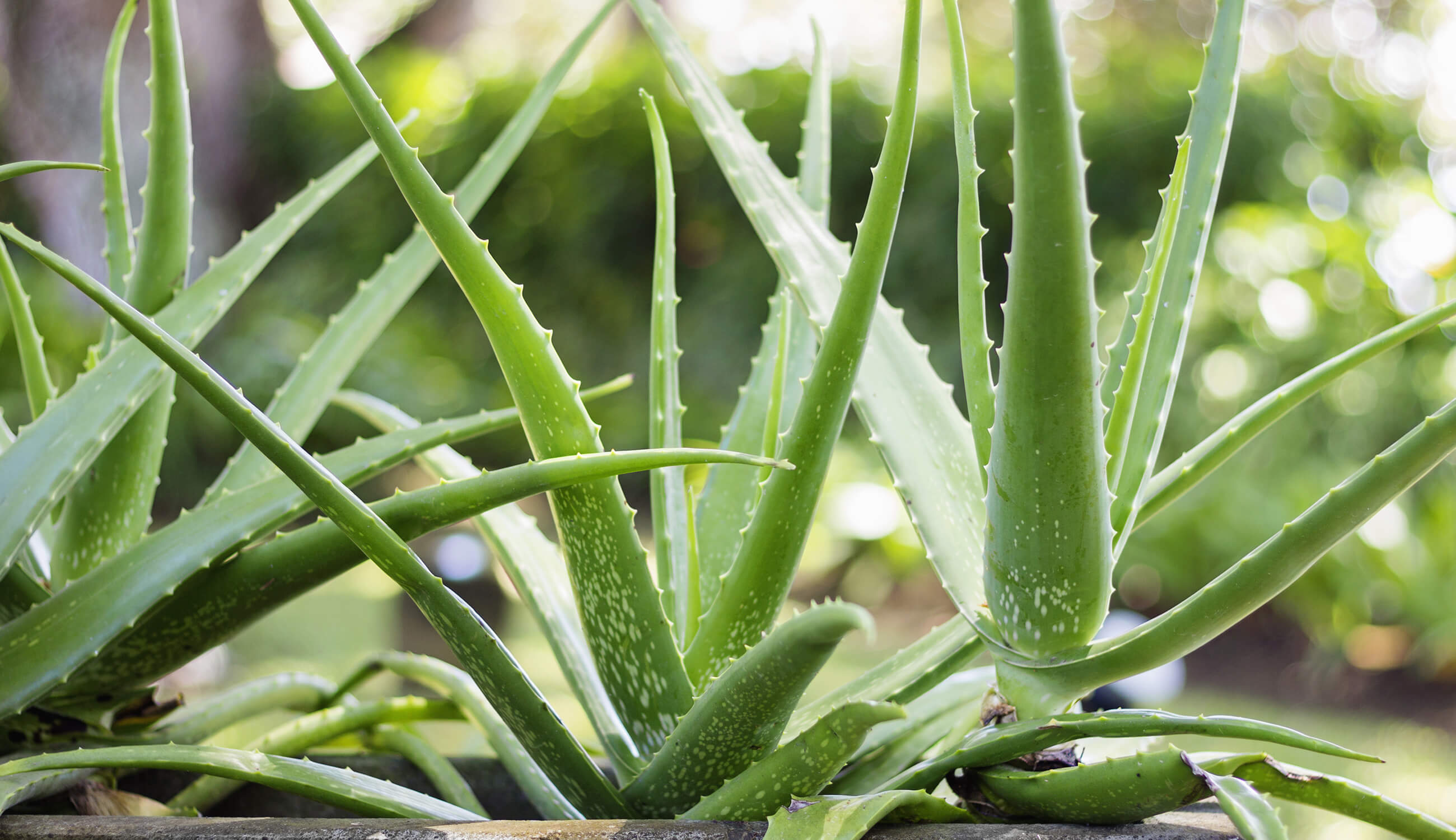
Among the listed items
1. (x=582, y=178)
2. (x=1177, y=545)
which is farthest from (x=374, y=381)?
Answer: (x=1177, y=545)

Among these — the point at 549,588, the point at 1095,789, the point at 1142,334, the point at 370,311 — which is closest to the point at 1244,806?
the point at 1095,789

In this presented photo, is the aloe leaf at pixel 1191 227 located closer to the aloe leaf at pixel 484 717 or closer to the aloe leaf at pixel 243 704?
the aloe leaf at pixel 484 717

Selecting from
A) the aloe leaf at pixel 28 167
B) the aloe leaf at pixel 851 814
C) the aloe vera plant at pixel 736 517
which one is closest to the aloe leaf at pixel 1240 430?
the aloe vera plant at pixel 736 517

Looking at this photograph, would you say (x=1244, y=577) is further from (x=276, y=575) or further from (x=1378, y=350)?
(x=276, y=575)

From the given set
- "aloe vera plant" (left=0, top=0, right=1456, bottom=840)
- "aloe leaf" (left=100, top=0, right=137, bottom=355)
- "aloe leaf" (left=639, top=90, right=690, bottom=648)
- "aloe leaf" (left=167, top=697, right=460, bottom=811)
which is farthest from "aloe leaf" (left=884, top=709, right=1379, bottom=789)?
"aloe leaf" (left=100, top=0, right=137, bottom=355)

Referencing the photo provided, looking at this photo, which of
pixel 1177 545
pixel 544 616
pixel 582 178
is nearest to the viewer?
pixel 544 616

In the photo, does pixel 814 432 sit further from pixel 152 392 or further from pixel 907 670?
pixel 152 392
